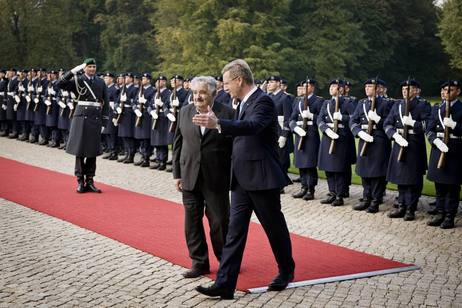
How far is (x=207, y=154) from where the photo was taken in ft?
25.0

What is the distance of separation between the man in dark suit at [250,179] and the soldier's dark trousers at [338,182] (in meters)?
5.90

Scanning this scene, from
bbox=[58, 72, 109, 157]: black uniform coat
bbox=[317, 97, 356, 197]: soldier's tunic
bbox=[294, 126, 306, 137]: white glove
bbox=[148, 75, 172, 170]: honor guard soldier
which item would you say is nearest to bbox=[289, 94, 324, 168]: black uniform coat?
bbox=[294, 126, 306, 137]: white glove

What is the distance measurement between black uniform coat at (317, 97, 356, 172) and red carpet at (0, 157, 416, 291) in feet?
9.09

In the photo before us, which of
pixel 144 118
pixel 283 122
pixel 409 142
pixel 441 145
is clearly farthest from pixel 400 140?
pixel 144 118

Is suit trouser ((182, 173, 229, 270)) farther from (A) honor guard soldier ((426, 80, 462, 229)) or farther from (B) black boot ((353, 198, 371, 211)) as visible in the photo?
(B) black boot ((353, 198, 371, 211))

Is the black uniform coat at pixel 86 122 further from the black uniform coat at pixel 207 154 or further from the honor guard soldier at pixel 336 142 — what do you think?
the black uniform coat at pixel 207 154

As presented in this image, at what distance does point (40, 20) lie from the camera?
4500 cm

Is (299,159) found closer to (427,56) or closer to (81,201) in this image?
(81,201)

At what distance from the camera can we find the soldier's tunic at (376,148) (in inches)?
474

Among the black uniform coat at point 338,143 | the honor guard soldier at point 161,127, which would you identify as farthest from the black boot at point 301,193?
the honor guard soldier at point 161,127

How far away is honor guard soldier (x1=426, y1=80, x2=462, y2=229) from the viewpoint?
1081cm

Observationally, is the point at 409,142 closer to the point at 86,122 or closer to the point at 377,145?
the point at 377,145

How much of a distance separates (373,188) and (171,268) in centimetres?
539

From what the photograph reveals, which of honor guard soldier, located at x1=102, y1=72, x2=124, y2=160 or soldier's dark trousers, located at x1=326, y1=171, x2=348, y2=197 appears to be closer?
soldier's dark trousers, located at x1=326, y1=171, x2=348, y2=197
